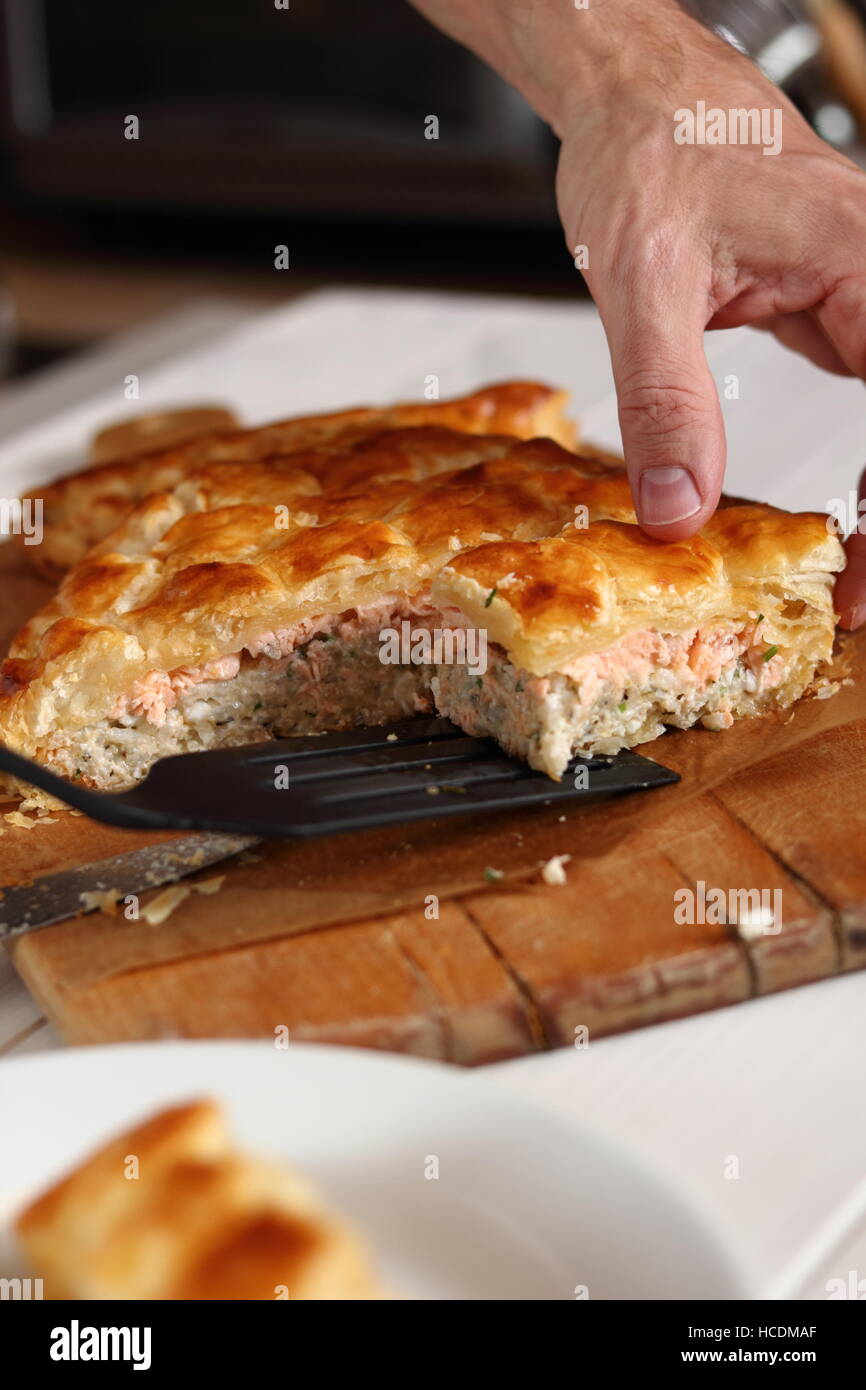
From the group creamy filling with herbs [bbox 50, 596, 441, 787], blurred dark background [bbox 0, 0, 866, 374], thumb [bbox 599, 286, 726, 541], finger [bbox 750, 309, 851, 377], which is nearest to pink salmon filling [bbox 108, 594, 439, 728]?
creamy filling with herbs [bbox 50, 596, 441, 787]

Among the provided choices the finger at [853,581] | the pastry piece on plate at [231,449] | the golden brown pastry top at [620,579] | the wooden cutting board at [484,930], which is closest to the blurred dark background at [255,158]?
the pastry piece on plate at [231,449]

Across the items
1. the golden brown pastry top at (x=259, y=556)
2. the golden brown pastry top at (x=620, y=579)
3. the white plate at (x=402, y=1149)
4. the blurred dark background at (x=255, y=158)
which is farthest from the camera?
the blurred dark background at (x=255, y=158)

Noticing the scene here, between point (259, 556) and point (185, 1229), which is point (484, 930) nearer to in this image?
point (185, 1229)

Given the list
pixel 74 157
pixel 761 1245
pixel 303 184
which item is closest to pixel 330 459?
pixel 761 1245

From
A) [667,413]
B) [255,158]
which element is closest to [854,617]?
[667,413]

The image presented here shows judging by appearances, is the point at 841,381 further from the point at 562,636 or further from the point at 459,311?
the point at 562,636

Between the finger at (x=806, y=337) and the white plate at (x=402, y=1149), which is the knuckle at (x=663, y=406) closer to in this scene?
the finger at (x=806, y=337)
